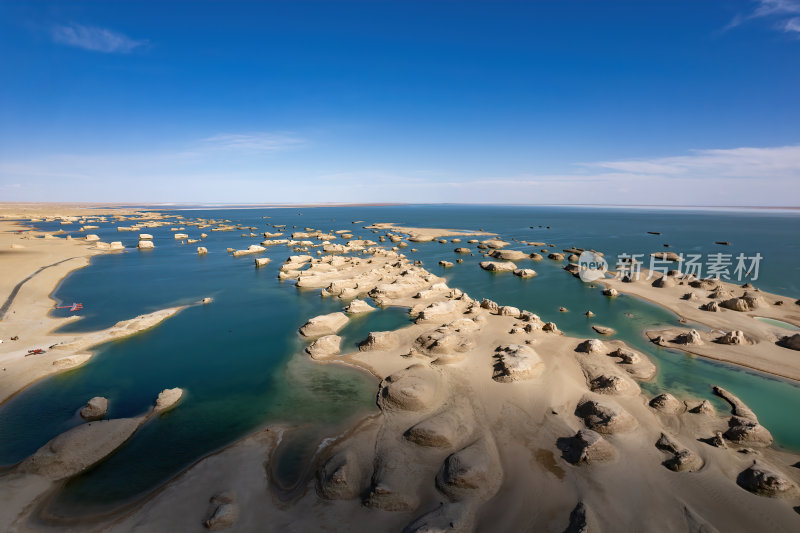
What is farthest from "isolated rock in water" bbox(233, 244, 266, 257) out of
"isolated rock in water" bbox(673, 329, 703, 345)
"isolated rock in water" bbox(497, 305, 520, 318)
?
"isolated rock in water" bbox(673, 329, 703, 345)

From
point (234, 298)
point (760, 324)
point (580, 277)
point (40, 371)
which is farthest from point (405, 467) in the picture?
point (580, 277)

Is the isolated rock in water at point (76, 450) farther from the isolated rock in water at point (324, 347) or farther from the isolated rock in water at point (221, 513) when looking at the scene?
the isolated rock in water at point (324, 347)

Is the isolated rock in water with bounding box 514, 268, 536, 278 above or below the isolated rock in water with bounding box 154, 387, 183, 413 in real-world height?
above

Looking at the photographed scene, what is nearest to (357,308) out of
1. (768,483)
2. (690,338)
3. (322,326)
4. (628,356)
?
Answer: (322,326)

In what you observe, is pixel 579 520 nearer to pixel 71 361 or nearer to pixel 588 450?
pixel 588 450

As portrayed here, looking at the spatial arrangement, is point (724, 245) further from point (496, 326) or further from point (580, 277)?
point (496, 326)

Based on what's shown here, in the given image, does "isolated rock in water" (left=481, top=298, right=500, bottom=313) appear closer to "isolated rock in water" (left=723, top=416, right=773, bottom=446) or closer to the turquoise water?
the turquoise water

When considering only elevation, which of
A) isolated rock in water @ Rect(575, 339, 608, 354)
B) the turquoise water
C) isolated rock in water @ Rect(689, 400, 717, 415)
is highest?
isolated rock in water @ Rect(575, 339, 608, 354)
